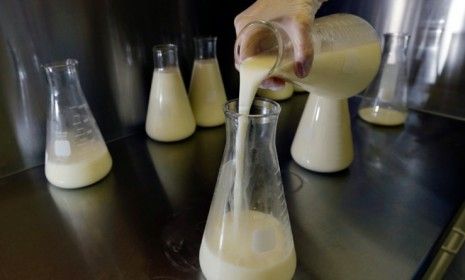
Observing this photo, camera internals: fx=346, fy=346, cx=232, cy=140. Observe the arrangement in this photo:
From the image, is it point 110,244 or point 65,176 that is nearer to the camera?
point 110,244

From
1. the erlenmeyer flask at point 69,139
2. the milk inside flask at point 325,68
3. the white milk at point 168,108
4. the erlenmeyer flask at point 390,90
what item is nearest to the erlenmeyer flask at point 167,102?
the white milk at point 168,108

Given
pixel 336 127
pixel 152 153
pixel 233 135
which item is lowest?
pixel 152 153

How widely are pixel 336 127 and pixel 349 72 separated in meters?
0.16

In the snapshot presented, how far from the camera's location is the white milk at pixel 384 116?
0.93 m

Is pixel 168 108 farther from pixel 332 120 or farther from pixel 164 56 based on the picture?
pixel 332 120

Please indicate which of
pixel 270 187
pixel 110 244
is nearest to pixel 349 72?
pixel 270 187

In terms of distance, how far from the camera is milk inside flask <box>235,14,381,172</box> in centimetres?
42

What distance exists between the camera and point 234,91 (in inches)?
43.1

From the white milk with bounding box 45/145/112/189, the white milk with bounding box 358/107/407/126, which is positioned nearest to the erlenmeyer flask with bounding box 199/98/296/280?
the white milk with bounding box 45/145/112/189

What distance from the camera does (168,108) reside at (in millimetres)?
812

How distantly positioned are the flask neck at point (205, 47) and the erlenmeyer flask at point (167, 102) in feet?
0.26

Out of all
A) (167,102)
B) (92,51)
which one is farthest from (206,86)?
(92,51)

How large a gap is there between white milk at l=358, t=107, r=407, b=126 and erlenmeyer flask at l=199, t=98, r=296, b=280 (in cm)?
61

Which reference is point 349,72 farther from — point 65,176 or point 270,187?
point 65,176
